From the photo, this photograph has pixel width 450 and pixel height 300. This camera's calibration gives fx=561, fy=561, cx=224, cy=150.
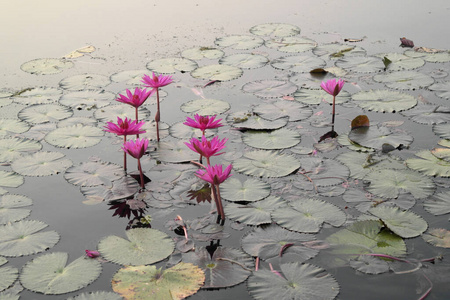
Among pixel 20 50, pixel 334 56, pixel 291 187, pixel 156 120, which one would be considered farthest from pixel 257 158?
pixel 20 50

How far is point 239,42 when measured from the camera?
5.45 meters

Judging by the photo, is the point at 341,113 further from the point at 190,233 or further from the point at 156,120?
the point at 190,233

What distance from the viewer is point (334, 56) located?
Answer: 5055 millimetres

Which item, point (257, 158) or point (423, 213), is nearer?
point (423, 213)

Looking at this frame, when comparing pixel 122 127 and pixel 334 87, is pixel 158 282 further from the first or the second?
pixel 334 87

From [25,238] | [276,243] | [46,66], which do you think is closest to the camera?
[276,243]

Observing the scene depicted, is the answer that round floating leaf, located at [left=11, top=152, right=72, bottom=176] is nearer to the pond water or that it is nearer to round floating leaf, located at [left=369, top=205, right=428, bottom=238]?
the pond water

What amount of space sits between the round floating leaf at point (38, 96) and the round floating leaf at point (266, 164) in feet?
5.83

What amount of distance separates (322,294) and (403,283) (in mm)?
382

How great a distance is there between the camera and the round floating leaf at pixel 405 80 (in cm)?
445

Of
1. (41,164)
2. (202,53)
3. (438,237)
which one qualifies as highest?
(202,53)

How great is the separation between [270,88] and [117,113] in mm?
1220

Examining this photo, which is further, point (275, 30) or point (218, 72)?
point (275, 30)

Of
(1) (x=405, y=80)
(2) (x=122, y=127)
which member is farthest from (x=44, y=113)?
(1) (x=405, y=80)
